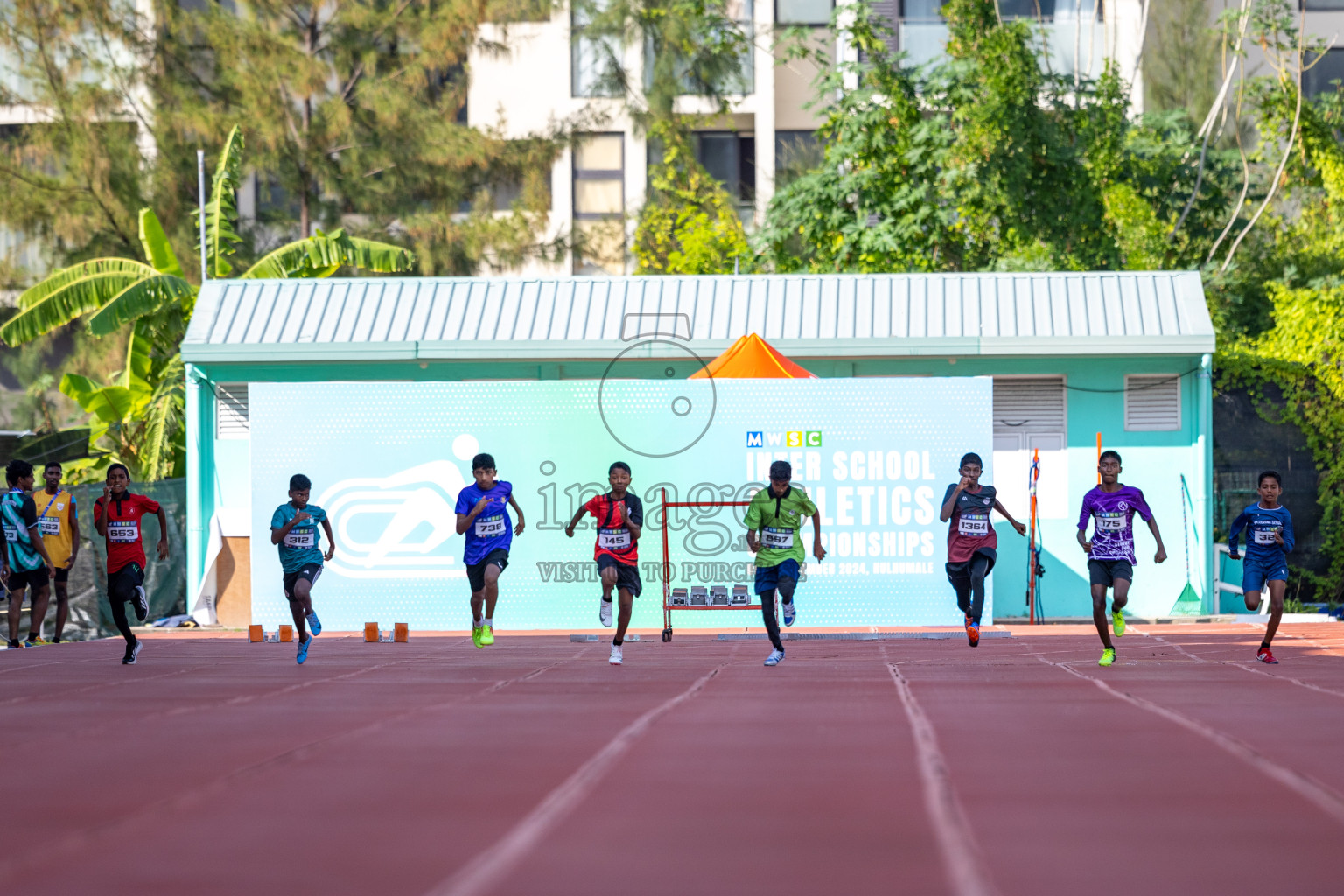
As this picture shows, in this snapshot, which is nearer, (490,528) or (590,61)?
(490,528)

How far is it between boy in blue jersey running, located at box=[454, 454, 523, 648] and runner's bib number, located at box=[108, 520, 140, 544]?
303 cm

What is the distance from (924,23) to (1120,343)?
14.7 meters

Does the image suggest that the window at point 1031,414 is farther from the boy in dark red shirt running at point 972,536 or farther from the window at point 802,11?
the window at point 802,11

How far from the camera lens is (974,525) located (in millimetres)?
15148

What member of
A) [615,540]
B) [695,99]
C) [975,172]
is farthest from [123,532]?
[695,99]

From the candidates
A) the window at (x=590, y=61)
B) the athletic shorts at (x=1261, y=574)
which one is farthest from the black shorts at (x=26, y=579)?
the window at (x=590, y=61)

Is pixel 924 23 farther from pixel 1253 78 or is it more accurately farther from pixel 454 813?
pixel 454 813

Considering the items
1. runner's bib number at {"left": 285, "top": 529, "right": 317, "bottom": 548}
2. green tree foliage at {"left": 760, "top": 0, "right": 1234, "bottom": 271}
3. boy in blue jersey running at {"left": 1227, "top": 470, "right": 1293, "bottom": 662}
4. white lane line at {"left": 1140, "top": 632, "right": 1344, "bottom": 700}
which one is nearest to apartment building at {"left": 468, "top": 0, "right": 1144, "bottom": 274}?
green tree foliage at {"left": 760, "top": 0, "right": 1234, "bottom": 271}

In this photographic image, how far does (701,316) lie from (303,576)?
351 inches

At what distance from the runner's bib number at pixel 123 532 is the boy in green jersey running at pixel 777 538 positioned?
18.9 feet

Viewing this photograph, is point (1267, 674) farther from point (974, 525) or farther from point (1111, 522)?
point (974, 525)

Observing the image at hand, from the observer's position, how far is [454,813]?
6.50 metres

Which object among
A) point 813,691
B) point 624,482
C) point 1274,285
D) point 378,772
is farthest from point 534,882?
point 1274,285

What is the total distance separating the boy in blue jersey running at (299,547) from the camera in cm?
1418
